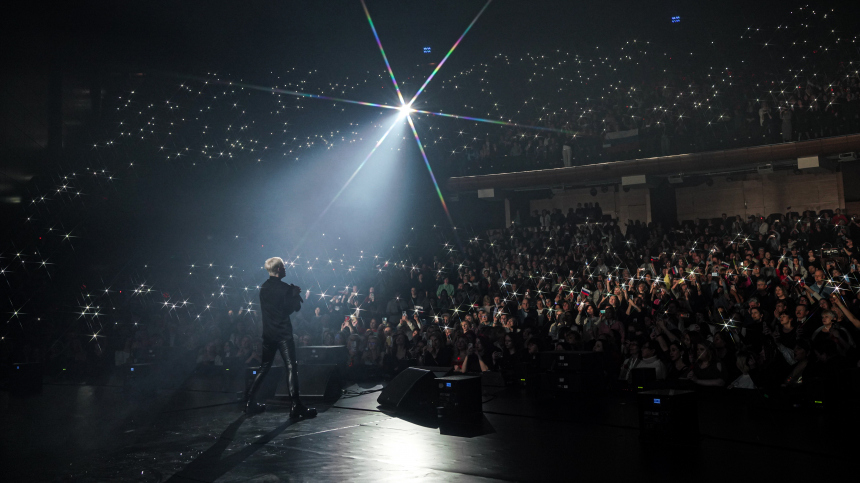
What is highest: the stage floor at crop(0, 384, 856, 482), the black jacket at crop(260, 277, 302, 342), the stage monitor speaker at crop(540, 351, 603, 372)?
the black jacket at crop(260, 277, 302, 342)

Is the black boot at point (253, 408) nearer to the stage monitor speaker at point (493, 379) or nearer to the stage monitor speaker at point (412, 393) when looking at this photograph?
the stage monitor speaker at point (412, 393)

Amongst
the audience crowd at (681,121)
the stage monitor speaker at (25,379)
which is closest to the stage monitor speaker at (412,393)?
the stage monitor speaker at (25,379)

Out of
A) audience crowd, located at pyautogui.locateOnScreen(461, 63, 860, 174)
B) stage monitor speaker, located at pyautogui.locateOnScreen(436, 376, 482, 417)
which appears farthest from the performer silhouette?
audience crowd, located at pyautogui.locateOnScreen(461, 63, 860, 174)

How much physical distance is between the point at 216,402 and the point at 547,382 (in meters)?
3.71

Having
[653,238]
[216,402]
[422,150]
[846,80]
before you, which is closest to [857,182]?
[846,80]

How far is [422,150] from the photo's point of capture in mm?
17734

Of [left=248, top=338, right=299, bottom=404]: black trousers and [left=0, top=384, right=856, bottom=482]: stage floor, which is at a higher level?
[left=248, top=338, right=299, bottom=404]: black trousers

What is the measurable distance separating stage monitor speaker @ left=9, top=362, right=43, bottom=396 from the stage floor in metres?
1.73

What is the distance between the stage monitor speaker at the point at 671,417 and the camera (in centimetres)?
410

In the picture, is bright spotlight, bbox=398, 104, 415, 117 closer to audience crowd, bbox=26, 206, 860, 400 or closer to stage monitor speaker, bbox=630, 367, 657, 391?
audience crowd, bbox=26, 206, 860, 400

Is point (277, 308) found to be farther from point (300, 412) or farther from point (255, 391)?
point (300, 412)

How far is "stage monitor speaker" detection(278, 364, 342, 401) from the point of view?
6.38 meters

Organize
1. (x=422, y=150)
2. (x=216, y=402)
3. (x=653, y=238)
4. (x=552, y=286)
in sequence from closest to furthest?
(x=216, y=402), (x=552, y=286), (x=653, y=238), (x=422, y=150)

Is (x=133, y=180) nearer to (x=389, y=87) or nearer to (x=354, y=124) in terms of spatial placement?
(x=354, y=124)
